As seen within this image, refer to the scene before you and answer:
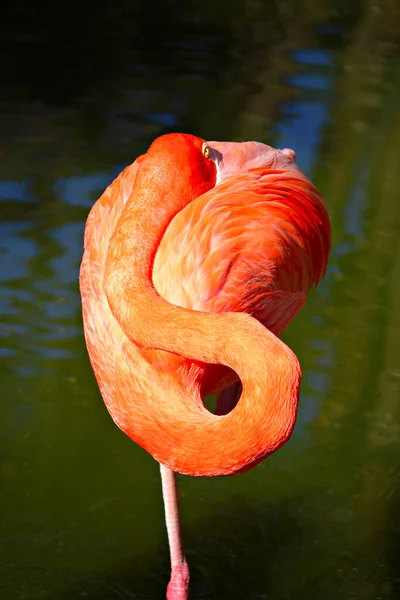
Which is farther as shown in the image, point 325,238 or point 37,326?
point 37,326

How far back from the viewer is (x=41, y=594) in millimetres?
3182

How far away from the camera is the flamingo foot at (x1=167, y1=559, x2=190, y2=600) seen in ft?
10.4

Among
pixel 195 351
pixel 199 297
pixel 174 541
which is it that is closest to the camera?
pixel 195 351

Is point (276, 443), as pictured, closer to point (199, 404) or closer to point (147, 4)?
point (199, 404)

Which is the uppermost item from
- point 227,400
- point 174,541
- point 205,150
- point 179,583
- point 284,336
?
point 205,150

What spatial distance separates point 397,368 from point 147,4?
15.2 ft

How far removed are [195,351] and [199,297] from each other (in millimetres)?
625

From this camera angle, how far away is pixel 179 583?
319cm

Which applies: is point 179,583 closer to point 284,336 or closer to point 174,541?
point 174,541

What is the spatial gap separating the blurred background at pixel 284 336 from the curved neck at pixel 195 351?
1102 millimetres

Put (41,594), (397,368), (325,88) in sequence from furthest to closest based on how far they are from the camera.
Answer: (325,88)
(397,368)
(41,594)

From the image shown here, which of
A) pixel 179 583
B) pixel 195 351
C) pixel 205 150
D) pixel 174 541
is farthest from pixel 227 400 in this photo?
pixel 195 351

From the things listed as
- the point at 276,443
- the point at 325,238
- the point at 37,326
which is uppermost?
the point at 276,443

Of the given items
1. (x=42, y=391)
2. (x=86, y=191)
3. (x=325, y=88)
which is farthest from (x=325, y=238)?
(x=325, y=88)
